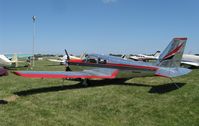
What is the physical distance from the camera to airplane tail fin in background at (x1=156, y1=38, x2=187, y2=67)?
12734 mm

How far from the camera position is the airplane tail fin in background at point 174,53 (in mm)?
12734

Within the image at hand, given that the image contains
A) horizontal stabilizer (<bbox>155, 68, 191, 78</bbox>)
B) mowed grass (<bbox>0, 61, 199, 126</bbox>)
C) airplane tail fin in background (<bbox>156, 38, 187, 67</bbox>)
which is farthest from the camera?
airplane tail fin in background (<bbox>156, 38, 187, 67</bbox>)

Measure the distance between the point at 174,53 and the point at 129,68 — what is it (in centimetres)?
239

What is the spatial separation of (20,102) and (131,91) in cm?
490

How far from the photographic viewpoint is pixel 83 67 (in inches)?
595

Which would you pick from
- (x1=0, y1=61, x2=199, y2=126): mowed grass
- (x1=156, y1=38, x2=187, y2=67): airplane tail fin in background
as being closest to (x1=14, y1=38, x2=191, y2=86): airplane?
(x1=156, y1=38, x2=187, y2=67): airplane tail fin in background

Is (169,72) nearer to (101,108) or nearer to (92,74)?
(92,74)

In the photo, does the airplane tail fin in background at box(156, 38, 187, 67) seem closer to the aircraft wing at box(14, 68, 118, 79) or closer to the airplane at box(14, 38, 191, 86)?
the airplane at box(14, 38, 191, 86)

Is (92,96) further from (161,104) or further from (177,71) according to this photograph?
(177,71)

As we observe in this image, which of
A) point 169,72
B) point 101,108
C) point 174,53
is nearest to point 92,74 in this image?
point 169,72

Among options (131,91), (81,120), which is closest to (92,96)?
(131,91)

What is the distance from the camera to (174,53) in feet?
42.5

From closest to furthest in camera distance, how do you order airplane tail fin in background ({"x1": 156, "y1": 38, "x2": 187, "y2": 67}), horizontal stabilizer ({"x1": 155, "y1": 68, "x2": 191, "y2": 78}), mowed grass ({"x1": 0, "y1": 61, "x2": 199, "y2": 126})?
1. mowed grass ({"x1": 0, "y1": 61, "x2": 199, "y2": 126})
2. horizontal stabilizer ({"x1": 155, "y1": 68, "x2": 191, "y2": 78})
3. airplane tail fin in background ({"x1": 156, "y1": 38, "x2": 187, "y2": 67})

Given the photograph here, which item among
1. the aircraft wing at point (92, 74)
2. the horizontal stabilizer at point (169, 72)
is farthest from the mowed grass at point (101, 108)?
the aircraft wing at point (92, 74)
